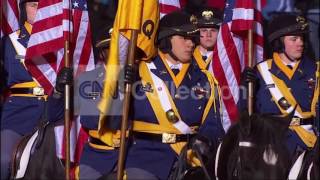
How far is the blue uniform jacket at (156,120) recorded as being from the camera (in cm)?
844

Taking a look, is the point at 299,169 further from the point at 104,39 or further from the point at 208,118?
the point at 104,39

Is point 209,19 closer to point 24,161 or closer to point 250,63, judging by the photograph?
point 250,63

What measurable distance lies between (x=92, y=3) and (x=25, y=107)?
10.9 feet

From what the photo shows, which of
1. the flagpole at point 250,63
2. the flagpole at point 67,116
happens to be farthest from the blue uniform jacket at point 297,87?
the flagpole at point 67,116

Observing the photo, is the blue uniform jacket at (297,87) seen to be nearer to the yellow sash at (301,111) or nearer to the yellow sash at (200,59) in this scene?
Answer: the yellow sash at (301,111)

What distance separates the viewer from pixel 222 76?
949 cm

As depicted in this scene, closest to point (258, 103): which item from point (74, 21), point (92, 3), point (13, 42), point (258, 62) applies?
point (258, 62)

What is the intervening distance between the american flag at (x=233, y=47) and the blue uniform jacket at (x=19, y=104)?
1878mm

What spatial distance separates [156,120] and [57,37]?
169 cm

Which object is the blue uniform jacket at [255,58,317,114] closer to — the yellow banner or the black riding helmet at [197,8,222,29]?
the black riding helmet at [197,8,222,29]

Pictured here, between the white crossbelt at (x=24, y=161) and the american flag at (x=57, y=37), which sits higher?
the american flag at (x=57, y=37)

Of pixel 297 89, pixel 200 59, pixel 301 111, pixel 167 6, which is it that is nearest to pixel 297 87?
pixel 297 89

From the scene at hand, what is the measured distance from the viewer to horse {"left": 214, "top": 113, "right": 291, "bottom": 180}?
26.0 feet

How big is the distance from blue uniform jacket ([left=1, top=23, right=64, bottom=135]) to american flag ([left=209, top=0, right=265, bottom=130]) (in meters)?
1.88
